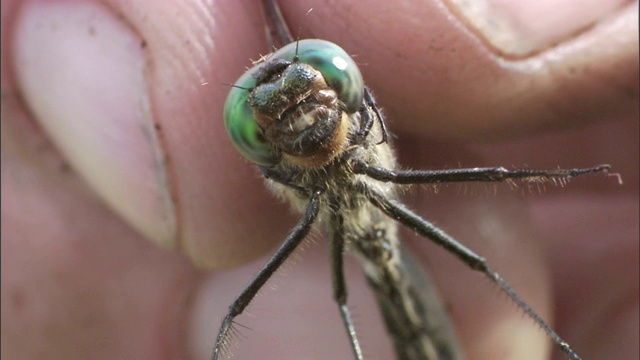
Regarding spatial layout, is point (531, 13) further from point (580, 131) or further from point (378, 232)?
point (580, 131)

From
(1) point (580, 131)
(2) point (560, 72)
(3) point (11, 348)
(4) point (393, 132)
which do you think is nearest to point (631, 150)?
(1) point (580, 131)

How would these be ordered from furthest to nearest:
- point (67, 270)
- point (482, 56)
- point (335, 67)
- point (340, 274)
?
point (67, 270)
point (340, 274)
point (482, 56)
point (335, 67)

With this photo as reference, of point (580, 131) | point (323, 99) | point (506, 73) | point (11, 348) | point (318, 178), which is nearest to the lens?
point (323, 99)

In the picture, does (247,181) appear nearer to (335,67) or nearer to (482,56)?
(335,67)

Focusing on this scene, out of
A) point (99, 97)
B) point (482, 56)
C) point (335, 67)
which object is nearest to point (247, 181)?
point (99, 97)

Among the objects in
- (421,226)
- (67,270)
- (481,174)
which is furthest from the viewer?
(67,270)

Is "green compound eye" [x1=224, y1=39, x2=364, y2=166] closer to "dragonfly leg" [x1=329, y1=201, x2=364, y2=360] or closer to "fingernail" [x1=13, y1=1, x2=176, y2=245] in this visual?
"dragonfly leg" [x1=329, y1=201, x2=364, y2=360]
